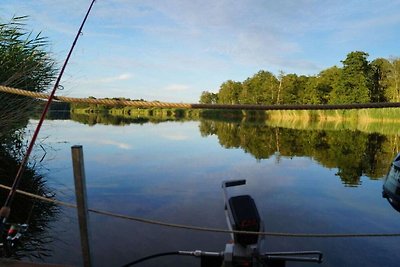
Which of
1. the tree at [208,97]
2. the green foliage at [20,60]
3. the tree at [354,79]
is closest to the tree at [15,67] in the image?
the green foliage at [20,60]

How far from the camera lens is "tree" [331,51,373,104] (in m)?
62.3

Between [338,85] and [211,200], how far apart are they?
211 feet

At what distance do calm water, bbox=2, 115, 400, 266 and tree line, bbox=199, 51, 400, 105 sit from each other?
4309 cm

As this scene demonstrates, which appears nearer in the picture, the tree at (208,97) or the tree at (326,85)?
the tree at (326,85)

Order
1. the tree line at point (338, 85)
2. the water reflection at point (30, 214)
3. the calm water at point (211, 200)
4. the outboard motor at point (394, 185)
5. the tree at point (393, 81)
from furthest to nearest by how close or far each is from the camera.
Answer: the tree line at point (338, 85)
the tree at point (393, 81)
the outboard motor at point (394, 185)
the calm water at point (211, 200)
the water reflection at point (30, 214)

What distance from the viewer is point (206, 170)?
13.2 metres

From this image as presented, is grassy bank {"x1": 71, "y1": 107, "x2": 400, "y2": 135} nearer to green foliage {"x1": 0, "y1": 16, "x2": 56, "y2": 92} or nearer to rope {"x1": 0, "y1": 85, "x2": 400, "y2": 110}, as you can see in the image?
green foliage {"x1": 0, "y1": 16, "x2": 56, "y2": 92}

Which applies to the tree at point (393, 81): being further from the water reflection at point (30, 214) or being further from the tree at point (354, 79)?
the water reflection at point (30, 214)

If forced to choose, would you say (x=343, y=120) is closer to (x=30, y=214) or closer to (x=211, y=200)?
(x=211, y=200)

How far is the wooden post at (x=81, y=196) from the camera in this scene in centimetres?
235

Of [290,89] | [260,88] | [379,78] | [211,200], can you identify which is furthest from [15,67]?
[260,88]

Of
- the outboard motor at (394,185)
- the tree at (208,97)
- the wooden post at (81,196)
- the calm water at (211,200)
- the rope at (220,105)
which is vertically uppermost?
the tree at (208,97)

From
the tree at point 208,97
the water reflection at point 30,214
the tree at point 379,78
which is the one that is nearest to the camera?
the water reflection at point 30,214

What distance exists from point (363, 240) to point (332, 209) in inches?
81.0
